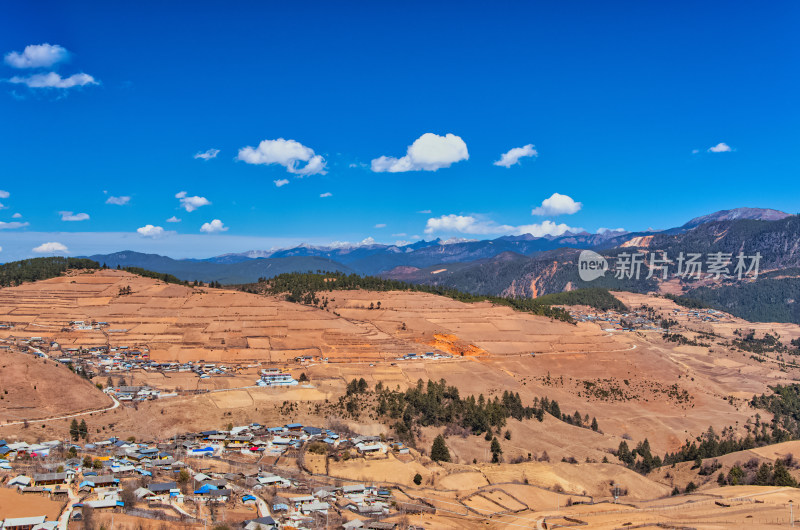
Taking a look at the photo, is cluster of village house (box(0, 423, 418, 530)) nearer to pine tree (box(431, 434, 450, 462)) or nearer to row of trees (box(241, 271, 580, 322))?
pine tree (box(431, 434, 450, 462))

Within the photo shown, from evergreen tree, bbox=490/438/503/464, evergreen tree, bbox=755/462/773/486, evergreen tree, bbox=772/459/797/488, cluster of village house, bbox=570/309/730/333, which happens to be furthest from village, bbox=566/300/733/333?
evergreen tree, bbox=755/462/773/486

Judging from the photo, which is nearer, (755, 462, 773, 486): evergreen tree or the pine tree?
(755, 462, 773, 486): evergreen tree

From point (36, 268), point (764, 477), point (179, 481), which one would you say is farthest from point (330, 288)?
point (764, 477)

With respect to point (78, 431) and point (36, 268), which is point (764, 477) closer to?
point (78, 431)

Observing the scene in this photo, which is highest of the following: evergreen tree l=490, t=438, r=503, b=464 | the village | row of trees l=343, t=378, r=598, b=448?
the village

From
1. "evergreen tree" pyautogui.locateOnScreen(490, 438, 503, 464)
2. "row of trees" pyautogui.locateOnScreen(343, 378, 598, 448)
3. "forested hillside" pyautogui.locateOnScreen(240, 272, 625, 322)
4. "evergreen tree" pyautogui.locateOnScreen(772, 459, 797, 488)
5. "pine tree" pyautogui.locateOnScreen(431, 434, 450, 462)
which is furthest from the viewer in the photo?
"forested hillside" pyautogui.locateOnScreen(240, 272, 625, 322)

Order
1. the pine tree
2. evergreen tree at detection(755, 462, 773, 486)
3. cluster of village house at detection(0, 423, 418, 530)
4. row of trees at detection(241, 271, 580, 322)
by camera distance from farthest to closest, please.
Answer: row of trees at detection(241, 271, 580, 322) < the pine tree < evergreen tree at detection(755, 462, 773, 486) < cluster of village house at detection(0, 423, 418, 530)

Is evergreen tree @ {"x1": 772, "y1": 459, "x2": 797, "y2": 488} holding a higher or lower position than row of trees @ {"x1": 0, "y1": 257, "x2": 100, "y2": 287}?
lower

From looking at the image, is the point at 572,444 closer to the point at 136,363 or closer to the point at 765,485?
the point at 765,485

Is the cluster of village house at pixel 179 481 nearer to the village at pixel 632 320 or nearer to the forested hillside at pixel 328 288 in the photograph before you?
the forested hillside at pixel 328 288
